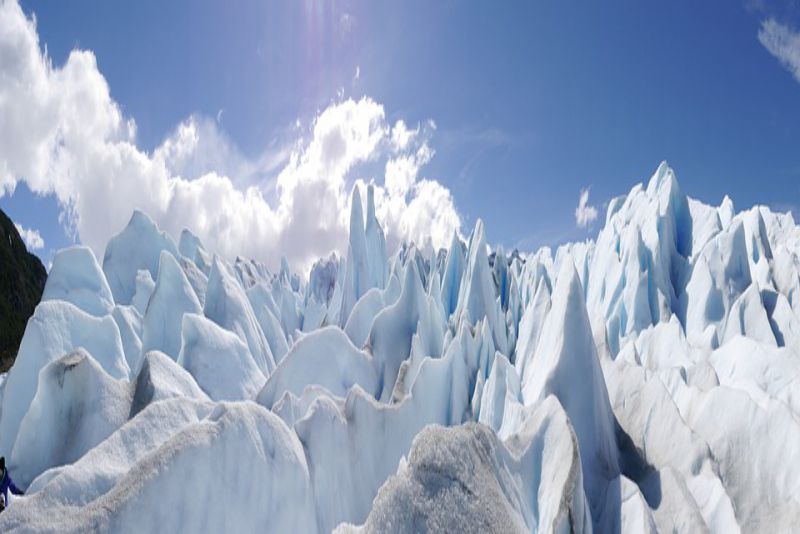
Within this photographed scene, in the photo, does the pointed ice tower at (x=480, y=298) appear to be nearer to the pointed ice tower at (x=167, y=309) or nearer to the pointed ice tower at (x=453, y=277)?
the pointed ice tower at (x=453, y=277)

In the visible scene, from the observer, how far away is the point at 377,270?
25859 millimetres

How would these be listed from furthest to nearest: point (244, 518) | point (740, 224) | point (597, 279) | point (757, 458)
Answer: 1. point (597, 279)
2. point (740, 224)
3. point (757, 458)
4. point (244, 518)

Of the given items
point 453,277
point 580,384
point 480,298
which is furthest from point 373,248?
point 580,384

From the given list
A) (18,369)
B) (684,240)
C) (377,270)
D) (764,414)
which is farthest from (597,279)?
(18,369)

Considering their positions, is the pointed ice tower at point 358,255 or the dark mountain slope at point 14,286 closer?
the pointed ice tower at point 358,255

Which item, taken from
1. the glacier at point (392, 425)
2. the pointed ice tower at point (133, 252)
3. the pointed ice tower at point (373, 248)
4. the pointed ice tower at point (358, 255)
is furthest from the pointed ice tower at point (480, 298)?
the pointed ice tower at point (133, 252)

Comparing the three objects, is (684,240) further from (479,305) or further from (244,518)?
(244,518)

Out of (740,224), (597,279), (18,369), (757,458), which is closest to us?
(757,458)

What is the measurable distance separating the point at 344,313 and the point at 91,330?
12750mm

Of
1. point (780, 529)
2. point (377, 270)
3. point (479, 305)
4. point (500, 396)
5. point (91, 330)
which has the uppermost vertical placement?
point (377, 270)

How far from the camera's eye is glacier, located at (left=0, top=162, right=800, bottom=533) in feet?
9.32

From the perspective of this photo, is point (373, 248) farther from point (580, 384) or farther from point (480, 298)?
point (580, 384)

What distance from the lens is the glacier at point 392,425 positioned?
284cm

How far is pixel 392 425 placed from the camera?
5.47m
